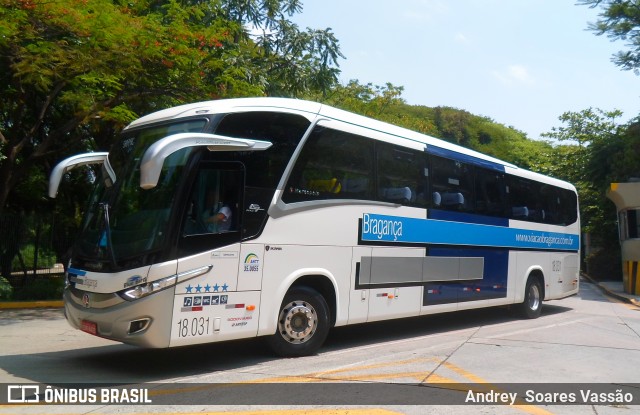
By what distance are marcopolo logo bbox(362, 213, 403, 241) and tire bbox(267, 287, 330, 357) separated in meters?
1.34

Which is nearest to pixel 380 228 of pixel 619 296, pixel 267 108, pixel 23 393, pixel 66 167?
pixel 267 108

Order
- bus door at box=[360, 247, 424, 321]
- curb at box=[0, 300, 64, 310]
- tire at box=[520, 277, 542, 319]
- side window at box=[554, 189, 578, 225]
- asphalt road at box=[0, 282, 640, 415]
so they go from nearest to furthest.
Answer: asphalt road at box=[0, 282, 640, 415] → bus door at box=[360, 247, 424, 321] → tire at box=[520, 277, 542, 319] → curb at box=[0, 300, 64, 310] → side window at box=[554, 189, 578, 225]

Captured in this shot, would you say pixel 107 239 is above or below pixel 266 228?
below

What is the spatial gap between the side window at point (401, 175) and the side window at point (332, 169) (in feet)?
0.99

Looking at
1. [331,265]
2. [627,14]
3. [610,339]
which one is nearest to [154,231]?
[331,265]

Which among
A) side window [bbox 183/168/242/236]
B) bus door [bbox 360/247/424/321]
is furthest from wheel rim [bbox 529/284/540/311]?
side window [bbox 183/168/242/236]

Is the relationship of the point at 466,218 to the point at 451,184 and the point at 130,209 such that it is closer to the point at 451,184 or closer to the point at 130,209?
the point at 451,184

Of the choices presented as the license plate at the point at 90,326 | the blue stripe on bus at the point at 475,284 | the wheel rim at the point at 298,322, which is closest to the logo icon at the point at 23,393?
the license plate at the point at 90,326

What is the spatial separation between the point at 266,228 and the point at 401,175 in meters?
3.08

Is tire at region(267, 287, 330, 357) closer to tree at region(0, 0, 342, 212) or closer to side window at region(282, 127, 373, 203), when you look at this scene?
side window at region(282, 127, 373, 203)

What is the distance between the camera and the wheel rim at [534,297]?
47.8ft

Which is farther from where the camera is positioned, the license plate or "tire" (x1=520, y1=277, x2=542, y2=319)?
"tire" (x1=520, y1=277, x2=542, y2=319)

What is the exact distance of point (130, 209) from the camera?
755cm

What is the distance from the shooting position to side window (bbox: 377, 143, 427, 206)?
9.96m
